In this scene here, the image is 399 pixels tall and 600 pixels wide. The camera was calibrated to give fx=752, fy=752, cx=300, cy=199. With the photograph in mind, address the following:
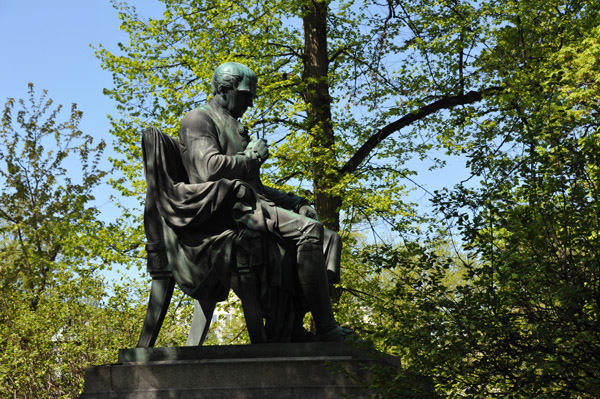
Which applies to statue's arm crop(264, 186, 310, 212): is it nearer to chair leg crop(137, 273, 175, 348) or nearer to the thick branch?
chair leg crop(137, 273, 175, 348)

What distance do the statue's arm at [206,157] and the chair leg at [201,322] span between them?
101 centimetres

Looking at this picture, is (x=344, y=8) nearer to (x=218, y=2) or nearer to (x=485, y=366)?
(x=218, y=2)

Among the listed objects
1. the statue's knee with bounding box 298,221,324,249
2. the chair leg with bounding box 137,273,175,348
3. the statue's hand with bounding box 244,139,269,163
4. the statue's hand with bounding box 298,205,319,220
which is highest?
the statue's hand with bounding box 244,139,269,163

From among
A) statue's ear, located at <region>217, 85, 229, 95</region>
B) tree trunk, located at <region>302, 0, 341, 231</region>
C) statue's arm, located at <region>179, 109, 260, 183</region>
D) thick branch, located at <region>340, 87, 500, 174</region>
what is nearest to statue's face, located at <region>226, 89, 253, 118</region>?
statue's ear, located at <region>217, 85, 229, 95</region>

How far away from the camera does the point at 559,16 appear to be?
13656mm

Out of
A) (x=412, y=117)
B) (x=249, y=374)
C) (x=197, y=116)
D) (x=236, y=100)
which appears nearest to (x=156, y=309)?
(x=249, y=374)

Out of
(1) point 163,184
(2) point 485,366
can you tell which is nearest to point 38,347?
(1) point 163,184

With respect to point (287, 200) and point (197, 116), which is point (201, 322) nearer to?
point (287, 200)

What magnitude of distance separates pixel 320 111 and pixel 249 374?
32.6ft

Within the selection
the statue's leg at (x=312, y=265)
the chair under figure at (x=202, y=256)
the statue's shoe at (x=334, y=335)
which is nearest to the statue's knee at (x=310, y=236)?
the statue's leg at (x=312, y=265)

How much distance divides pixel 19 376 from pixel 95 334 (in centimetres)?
145

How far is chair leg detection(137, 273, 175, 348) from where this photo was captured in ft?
18.4

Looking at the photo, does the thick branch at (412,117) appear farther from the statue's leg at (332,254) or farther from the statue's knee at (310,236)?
the statue's knee at (310,236)

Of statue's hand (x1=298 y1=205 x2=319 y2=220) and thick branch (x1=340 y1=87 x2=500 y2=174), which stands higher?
thick branch (x1=340 y1=87 x2=500 y2=174)
